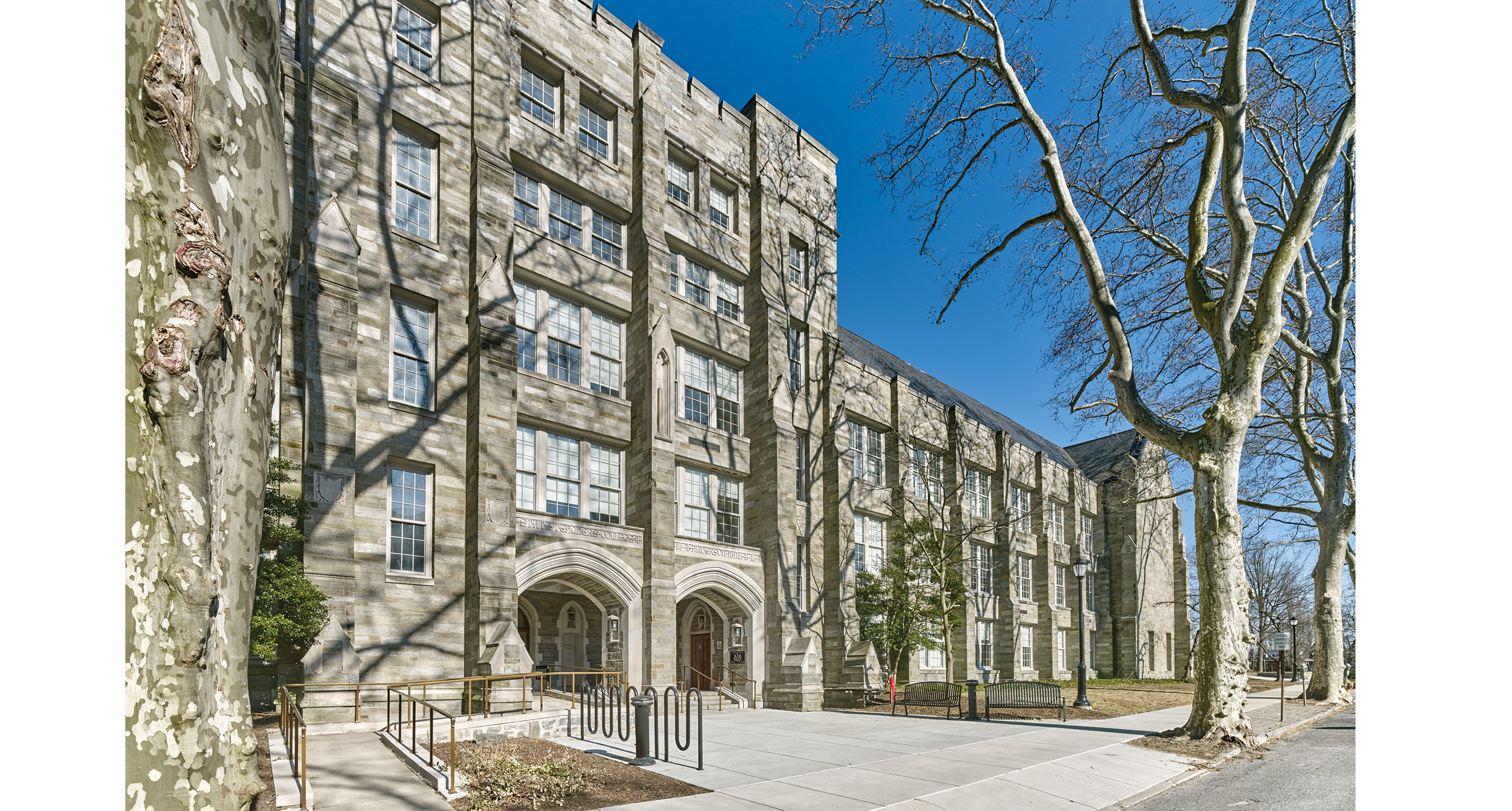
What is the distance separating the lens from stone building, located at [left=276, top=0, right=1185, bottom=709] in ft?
51.2

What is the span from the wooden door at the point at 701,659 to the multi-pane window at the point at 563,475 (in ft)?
25.7

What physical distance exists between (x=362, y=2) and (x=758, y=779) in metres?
16.3

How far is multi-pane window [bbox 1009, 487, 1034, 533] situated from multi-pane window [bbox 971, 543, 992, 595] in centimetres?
237

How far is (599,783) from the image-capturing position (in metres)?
9.41

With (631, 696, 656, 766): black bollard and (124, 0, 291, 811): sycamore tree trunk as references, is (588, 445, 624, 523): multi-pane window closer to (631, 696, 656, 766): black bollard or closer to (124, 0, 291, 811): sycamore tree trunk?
(631, 696, 656, 766): black bollard

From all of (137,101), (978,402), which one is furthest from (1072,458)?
(137,101)

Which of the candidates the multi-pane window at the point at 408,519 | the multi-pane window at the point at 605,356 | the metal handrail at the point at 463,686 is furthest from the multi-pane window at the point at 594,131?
the metal handrail at the point at 463,686

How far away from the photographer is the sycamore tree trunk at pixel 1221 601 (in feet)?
45.3

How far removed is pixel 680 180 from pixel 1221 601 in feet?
56.6

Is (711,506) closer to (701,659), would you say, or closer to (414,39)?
(701,659)

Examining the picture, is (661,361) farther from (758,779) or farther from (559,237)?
(758,779)

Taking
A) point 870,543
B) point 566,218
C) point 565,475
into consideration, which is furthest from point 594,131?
point 870,543

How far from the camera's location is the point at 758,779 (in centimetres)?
1020

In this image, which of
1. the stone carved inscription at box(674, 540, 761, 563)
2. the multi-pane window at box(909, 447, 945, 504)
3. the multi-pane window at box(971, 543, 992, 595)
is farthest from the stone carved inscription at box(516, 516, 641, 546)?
the multi-pane window at box(971, 543, 992, 595)
